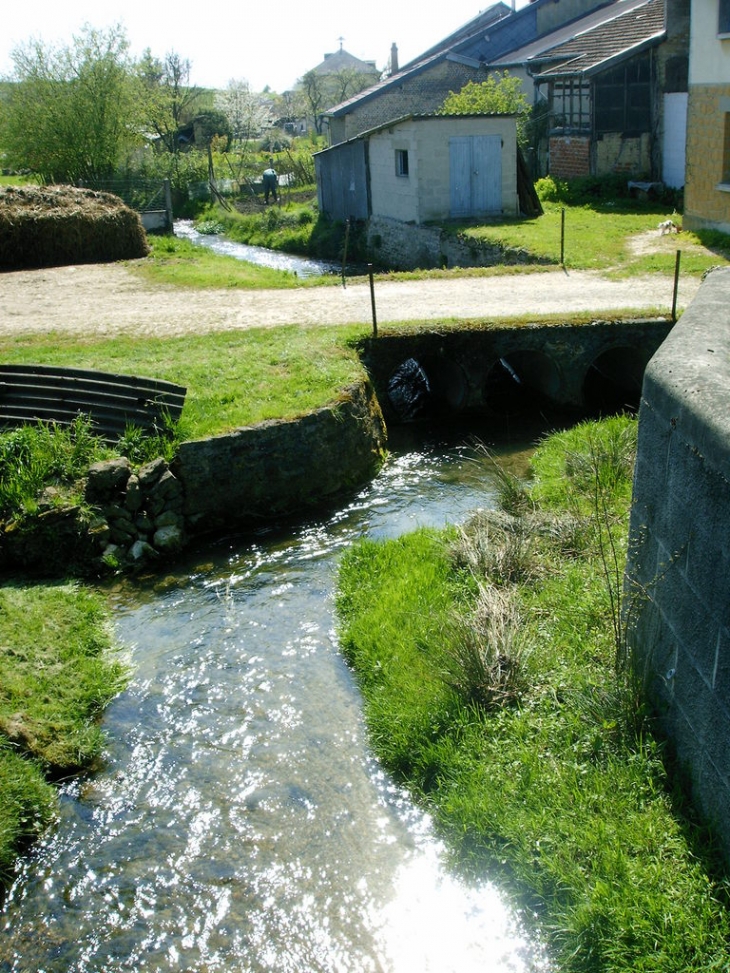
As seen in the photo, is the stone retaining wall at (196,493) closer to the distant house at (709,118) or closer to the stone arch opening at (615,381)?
the stone arch opening at (615,381)

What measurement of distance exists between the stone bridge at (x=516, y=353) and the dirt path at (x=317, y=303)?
758 mm

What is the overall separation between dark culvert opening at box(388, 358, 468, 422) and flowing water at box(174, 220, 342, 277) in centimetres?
970

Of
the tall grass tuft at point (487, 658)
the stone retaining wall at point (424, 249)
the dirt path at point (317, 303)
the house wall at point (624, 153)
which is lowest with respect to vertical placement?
the tall grass tuft at point (487, 658)

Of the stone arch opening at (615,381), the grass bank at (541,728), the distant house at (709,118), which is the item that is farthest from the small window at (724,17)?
the grass bank at (541,728)

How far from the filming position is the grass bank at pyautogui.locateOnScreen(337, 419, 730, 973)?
4.92 metres

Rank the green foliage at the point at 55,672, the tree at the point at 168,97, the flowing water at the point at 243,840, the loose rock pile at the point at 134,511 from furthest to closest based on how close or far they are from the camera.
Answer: the tree at the point at 168,97 → the loose rock pile at the point at 134,511 → the green foliage at the point at 55,672 → the flowing water at the point at 243,840

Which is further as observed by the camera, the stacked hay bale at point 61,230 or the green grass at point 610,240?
the stacked hay bale at point 61,230

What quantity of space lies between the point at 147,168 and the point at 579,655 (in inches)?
1511

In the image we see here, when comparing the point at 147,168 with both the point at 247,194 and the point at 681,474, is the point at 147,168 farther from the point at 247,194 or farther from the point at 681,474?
the point at 681,474

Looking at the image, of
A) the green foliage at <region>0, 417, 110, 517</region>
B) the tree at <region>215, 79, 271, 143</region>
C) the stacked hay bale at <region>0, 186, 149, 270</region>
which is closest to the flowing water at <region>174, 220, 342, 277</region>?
the stacked hay bale at <region>0, 186, 149, 270</region>

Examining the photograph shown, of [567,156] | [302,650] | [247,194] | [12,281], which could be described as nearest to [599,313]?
[302,650]

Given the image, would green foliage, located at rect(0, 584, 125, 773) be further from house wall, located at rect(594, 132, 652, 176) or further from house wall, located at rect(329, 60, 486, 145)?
house wall, located at rect(329, 60, 486, 145)

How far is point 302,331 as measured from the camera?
1539 centimetres

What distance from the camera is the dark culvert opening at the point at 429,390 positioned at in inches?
611
